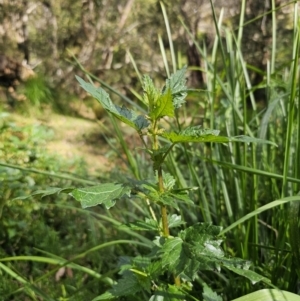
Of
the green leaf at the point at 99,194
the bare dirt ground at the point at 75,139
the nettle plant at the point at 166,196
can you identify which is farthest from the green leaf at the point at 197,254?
the bare dirt ground at the point at 75,139

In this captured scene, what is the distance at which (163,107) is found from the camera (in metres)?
0.55

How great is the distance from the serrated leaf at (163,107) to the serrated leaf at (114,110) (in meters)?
0.02

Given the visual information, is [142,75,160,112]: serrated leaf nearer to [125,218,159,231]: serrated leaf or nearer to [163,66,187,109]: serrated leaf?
[163,66,187,109]: serrated leaf

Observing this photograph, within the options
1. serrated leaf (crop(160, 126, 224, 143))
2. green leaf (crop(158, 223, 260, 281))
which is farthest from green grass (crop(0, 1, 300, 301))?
serrated leaf (crop(160, 126, 224, 143))

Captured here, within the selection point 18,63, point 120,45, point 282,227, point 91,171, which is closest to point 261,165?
point 282,227

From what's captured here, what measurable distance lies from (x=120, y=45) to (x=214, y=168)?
3547mm

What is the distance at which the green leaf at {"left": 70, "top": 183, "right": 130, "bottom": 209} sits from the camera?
51 cm

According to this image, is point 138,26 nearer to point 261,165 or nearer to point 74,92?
point 74,92

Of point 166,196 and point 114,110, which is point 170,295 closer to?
point 166,196

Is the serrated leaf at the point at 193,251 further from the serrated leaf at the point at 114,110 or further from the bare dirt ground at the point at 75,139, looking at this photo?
the bare dirt ground at the point at 75,139

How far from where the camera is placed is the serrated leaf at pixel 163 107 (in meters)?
0.53

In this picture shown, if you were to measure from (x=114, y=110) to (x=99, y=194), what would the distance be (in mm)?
115

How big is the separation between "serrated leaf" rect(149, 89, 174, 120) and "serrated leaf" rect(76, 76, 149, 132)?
0.07 ft

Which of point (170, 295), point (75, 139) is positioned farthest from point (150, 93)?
point (75, 139)
